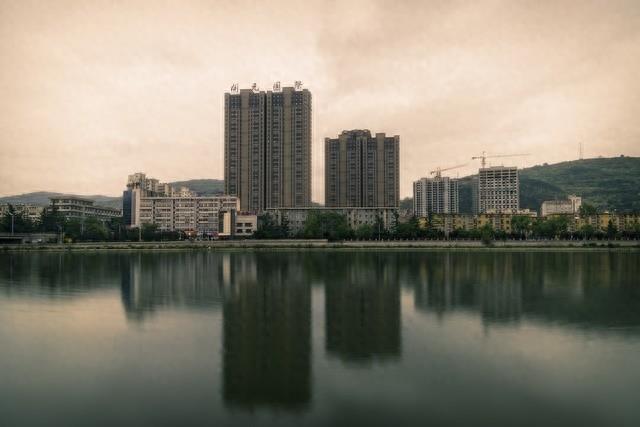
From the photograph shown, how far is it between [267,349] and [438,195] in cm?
16851

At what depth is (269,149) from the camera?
106m

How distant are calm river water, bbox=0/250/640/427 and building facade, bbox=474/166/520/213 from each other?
453 feet

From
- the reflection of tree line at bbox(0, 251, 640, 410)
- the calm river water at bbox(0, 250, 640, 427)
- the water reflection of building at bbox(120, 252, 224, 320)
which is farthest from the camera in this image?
the water reflection of building at bbox(120, 252, 224, 320)

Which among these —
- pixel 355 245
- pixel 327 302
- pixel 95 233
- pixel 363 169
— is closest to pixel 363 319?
pixel 327 302

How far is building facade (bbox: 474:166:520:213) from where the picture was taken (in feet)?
495

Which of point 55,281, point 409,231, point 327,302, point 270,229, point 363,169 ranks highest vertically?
point 363,169

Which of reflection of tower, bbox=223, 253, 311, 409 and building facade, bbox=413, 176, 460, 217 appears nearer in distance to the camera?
reflection of tower, bbox=223, 253, 311, 409

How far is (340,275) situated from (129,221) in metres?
101

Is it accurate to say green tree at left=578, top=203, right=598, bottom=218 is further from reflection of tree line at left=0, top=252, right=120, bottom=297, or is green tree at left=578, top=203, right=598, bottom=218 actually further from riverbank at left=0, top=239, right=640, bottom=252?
reflection of tree line at left=0, top=252, right=120, bottom=297

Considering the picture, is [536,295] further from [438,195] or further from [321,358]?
[438,195]

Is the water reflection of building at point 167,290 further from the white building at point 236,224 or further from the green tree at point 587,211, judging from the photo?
the green tree at point 587,211

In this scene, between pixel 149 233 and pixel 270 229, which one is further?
pixel 149 233

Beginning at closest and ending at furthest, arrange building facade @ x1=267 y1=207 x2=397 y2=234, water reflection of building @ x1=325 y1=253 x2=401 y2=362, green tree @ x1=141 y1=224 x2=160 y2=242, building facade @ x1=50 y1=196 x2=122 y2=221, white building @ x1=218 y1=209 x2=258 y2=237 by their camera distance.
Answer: water reflection of building @ x1=325 y1=253 x2=401 y2=362, green tree @ x1=141 y1=224 x2=160 y2=242, white building @ x1=218 y1=209 x2=258 y2=237, building facade @ x1=267 y1=207 x2=397 y2=234, building facade @ x1=50 y1=196 x2=122 y2=221

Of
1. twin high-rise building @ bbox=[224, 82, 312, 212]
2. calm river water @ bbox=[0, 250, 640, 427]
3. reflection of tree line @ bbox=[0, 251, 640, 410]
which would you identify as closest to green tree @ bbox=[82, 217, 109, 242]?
twin high-rise building @ bbox=[224, 82, 312, 212]
